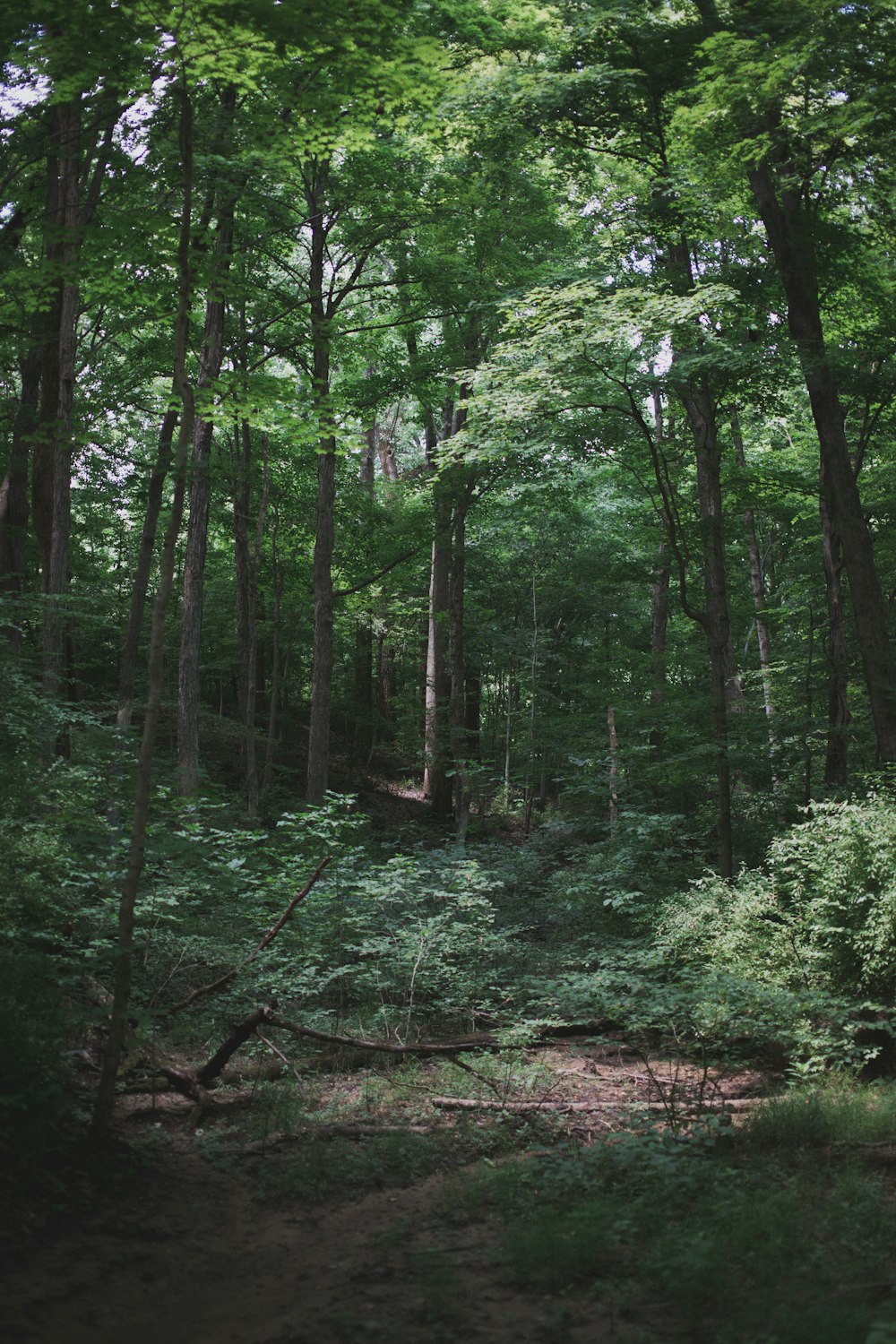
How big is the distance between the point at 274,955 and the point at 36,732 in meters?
3.05

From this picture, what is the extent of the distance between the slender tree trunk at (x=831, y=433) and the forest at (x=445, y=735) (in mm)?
56

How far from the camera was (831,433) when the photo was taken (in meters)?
11.1

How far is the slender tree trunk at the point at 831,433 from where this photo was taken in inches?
416

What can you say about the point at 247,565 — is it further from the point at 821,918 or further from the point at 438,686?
the point at 821,918

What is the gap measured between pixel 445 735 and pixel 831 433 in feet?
33.8

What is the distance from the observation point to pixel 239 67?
561cm

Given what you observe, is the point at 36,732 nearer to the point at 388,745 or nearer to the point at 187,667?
the point at 187,667

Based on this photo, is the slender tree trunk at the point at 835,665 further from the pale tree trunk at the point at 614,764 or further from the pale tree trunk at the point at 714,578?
the pale tree trunk at the point at 614,764

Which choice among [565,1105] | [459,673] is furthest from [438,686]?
[565,1105]

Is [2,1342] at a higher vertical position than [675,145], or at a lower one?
lower

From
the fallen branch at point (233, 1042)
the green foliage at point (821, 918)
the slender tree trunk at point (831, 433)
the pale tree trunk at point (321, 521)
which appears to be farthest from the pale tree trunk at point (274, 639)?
the fallen branch at point (233, 1042)

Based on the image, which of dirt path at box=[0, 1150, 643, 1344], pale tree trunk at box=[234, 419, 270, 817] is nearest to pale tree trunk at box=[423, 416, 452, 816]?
pale tree trunk at box=[234, 419, 270, 817]

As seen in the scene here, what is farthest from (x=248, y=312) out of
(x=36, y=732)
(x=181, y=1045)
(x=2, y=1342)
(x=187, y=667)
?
(x=2, y=1342)

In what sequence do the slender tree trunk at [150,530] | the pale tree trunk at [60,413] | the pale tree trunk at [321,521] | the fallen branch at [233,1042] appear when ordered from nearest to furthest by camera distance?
the slender tree trunk at [150,530], the fallen branch at [233,1042], the pale tree trunk at [60,413], the pale tree trunk at [321,521]
